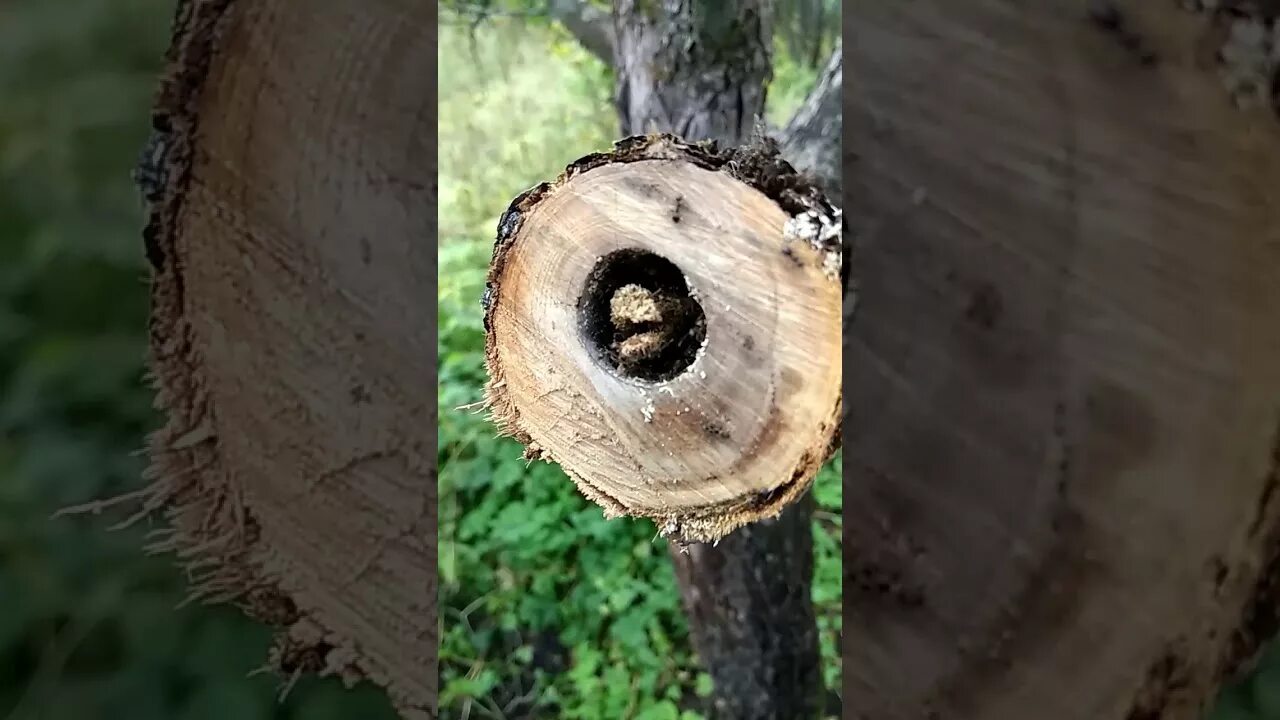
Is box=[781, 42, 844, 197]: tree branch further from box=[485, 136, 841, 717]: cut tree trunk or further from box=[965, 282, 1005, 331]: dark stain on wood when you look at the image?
box=[965, 282, 1005, 331]: dark stain on wood

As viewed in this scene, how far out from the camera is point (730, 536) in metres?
0.73

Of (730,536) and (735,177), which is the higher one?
(735,177)

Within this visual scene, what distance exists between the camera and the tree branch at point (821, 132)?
2.06 ft

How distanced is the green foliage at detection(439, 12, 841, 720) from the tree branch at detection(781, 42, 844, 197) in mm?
131

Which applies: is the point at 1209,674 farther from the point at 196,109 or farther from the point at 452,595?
the point at 452,595

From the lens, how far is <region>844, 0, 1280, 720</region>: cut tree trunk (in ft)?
0.83

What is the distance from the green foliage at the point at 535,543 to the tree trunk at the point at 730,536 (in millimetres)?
33

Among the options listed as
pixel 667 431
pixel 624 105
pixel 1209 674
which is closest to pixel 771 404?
pixel 667 431

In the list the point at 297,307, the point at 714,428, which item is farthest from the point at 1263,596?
the point at 297,307

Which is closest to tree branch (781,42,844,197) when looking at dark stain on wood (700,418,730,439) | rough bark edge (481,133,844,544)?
rough bark edge (481,133,844,544)

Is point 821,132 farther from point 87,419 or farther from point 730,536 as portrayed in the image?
point 87,419

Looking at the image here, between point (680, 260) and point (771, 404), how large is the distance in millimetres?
80

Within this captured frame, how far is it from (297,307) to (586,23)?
2.12ft

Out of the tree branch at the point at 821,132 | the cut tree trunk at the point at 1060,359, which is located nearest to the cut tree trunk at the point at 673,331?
the cut tree trunk at the point at 1060,359
